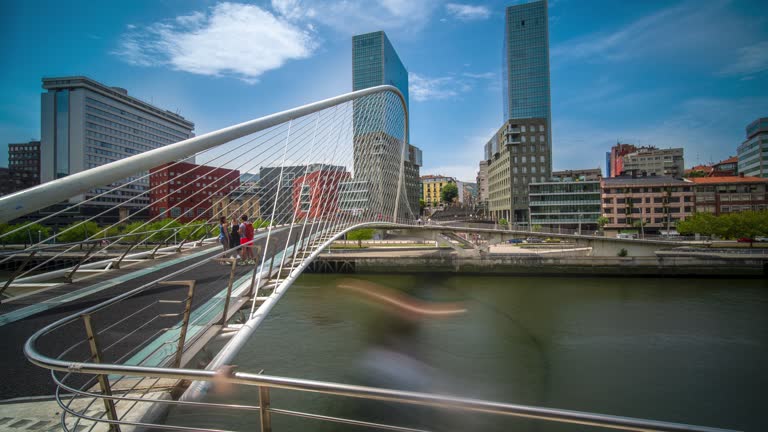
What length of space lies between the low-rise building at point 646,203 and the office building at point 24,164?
69.0 metres

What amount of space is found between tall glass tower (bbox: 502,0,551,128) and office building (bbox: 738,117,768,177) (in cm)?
3117

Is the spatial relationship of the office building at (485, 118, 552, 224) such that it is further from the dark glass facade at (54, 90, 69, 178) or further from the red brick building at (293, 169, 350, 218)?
the dark glass facade at (54, 90, 69, 178)

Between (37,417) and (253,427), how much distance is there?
4130 millimetres

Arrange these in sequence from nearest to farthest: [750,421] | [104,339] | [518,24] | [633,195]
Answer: [104,339], [750,421], [633,195], [518,24]

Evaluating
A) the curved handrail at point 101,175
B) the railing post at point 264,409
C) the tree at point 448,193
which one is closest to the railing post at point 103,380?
the curved handrail at point 101,175

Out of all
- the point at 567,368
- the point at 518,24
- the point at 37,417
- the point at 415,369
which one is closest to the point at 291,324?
the point at 415,369

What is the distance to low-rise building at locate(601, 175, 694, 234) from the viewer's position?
42.1 m

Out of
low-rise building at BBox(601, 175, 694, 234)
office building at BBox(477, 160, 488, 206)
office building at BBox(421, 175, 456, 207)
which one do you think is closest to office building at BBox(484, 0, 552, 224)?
low-rise building at BBox(601, 175, 694, 234)

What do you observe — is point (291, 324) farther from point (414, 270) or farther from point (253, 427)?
point (414, 270)

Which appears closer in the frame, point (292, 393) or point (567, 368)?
point (292, 393)

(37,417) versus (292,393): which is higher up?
(37,417)

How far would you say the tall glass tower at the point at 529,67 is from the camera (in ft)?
239

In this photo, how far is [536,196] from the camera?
164 feet

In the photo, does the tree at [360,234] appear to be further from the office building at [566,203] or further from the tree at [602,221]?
the tree at [602,221]
